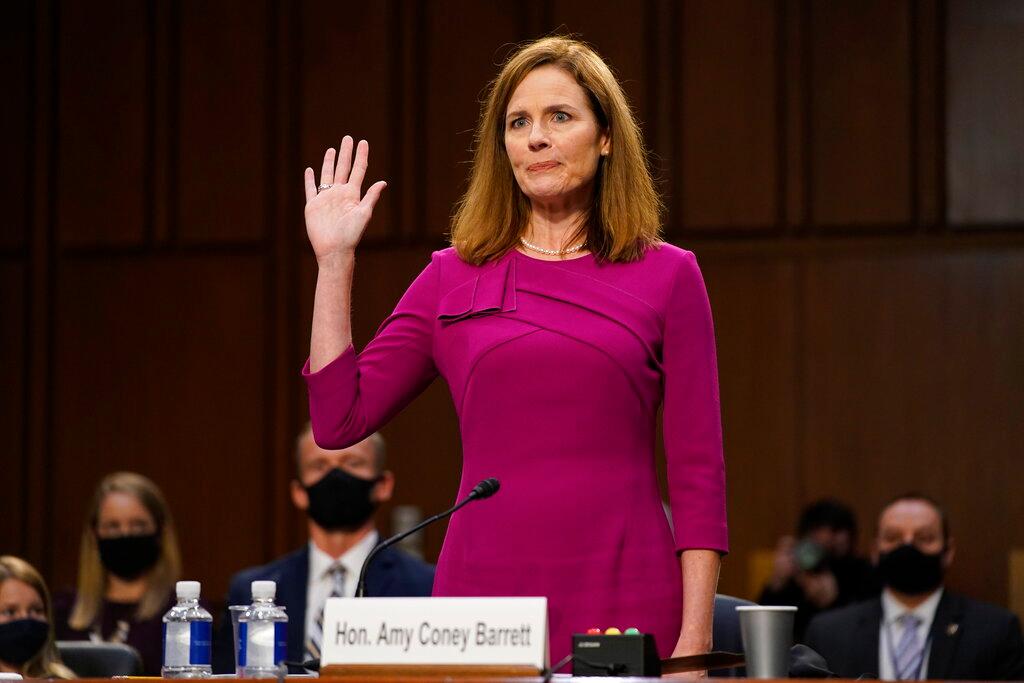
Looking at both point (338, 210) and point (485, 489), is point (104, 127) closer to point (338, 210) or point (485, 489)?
point (338, 210)

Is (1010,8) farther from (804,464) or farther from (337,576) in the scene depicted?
(337,576)

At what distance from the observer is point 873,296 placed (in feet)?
24.0

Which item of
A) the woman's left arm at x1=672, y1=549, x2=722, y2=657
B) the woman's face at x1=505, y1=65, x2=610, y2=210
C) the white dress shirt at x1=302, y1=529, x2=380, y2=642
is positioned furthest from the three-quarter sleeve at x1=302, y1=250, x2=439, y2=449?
the white dress shirt at x1=302, y1=529, x2=380, y2=642

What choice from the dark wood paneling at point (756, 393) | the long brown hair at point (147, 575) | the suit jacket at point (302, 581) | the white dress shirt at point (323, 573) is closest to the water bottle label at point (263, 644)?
the suit jacket at point (302, 581)

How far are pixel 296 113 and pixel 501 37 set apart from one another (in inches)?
42.4

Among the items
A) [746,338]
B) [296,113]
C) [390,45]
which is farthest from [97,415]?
[746,338]

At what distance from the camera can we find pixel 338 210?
2.45 metres

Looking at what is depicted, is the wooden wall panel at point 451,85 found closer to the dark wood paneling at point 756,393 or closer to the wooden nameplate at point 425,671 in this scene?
the dark wood paneling at point 756,393

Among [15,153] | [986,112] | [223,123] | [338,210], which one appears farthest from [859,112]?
[338,210]

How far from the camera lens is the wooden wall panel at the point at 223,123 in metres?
7.91

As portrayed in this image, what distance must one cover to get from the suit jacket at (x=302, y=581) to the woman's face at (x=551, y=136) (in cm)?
253

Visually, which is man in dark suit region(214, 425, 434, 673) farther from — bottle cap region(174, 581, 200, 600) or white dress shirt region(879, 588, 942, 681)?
bottle cap region(174, 581, 200, 600)

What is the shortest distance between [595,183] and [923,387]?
4989mm

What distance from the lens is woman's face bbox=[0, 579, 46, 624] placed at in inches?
175
